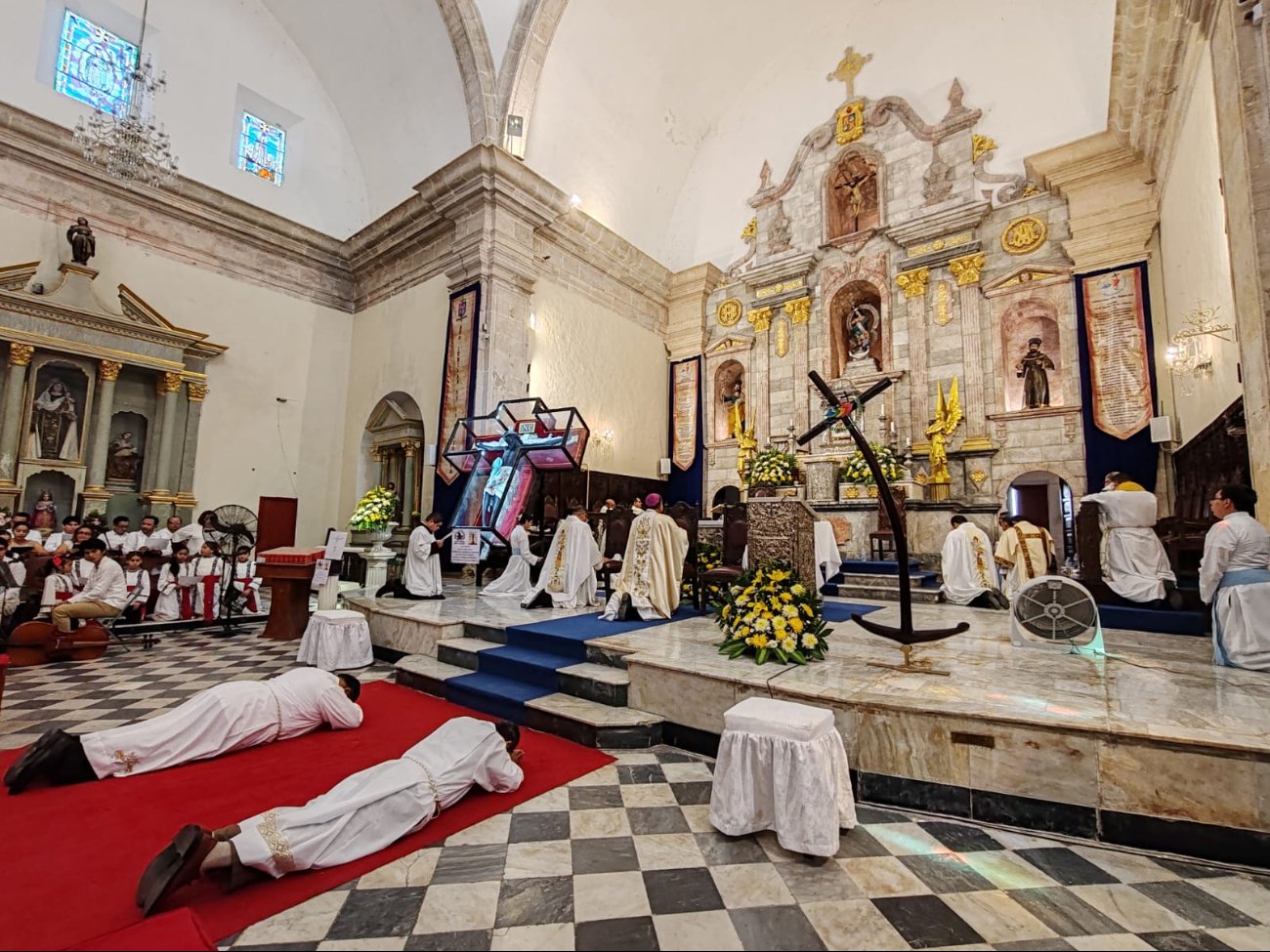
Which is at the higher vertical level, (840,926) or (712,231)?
(712,231)

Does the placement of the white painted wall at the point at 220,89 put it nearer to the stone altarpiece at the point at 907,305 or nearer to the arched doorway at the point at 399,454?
the arched doorway at the point at 399,454

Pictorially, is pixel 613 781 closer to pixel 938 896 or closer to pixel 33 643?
pixel 938 896

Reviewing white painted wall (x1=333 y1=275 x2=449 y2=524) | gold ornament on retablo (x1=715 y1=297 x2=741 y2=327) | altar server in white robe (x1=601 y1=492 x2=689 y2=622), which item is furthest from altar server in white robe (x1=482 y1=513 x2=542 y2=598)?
gold ornament on retablo (x1=715 y1=297 x2=741 y2=327)

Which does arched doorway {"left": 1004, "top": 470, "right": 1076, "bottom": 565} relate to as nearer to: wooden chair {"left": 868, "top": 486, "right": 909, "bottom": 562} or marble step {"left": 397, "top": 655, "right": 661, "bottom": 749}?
wooden chair {"left": 868, "top": 486, "right": 909, "bottom": 562}

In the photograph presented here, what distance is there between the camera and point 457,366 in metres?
11.0

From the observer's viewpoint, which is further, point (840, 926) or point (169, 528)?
point (169, 528)

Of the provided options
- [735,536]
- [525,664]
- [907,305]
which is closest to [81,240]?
[525,664]

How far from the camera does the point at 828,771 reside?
269 cm

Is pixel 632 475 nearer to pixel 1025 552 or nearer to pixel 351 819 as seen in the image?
pixel 1025 552

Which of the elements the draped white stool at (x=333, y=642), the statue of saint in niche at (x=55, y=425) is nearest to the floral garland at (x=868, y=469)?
the draped white stool at (x=333, y=642)

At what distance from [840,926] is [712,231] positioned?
15354mm

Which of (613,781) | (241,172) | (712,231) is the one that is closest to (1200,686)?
(613,781)

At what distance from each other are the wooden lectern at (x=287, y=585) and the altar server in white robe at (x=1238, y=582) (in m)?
8.97

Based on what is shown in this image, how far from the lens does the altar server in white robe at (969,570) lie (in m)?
7.88
